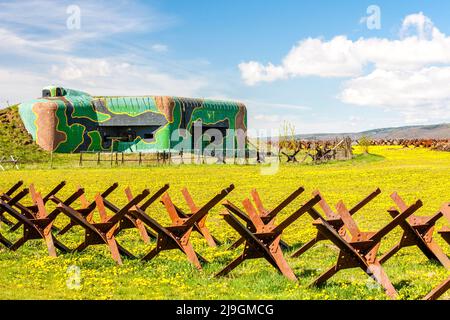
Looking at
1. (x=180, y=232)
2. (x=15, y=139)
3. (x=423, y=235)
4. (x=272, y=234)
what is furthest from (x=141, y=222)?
(x=15, y=139)

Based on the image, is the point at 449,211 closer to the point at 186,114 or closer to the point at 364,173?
the point at 364,173

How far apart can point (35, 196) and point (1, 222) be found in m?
3.94

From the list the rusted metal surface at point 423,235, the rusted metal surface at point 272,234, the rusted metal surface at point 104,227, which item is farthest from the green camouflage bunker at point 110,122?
the rusted metal surface at point 423,235

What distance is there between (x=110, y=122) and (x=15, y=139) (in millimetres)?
10343

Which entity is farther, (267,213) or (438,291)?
(267,213)

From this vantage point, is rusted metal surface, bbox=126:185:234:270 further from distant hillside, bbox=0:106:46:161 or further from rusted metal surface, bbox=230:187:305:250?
distant hillside, bbox=0:106:46:161

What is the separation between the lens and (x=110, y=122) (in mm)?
65625

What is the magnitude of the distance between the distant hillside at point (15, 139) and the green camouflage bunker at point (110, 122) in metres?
0.93

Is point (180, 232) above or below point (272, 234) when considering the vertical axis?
below

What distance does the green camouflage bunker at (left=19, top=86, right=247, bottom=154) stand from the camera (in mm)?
63094

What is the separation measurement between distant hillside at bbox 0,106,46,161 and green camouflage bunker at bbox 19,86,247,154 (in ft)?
3.05

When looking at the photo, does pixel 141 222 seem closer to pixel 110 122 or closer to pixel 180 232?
pixel 180 232
